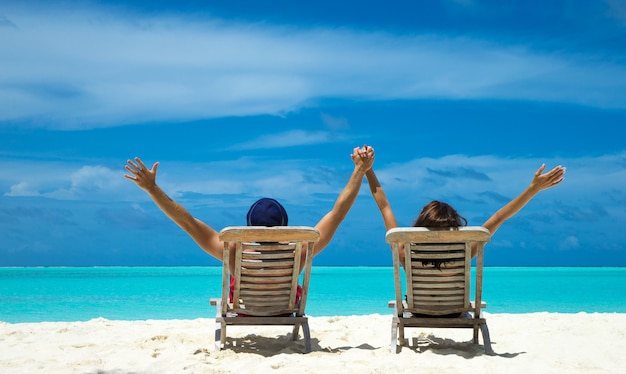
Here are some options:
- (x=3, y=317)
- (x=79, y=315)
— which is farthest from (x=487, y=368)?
(x=3, y=317)

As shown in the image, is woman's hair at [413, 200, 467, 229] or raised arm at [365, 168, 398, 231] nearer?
woman's hair at [413, 200, 467, 229]

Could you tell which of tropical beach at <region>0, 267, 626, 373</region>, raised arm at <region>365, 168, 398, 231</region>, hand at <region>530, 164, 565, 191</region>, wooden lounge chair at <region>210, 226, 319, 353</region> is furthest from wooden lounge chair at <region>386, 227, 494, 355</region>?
hand at <region>530, 164, 565, 191</region>

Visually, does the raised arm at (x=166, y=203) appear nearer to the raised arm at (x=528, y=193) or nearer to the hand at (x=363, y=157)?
the hand at (x=363, y=157)

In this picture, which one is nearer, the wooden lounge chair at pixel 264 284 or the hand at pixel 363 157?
the wooden lounge chair at pixel 264 284

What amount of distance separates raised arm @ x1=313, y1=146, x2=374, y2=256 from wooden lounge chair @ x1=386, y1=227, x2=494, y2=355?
687 millimetres

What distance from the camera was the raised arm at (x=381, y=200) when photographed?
6.22 metres

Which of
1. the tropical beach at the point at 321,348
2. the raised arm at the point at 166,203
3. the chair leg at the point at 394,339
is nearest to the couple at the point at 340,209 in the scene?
the raised arm at the point at 166,203

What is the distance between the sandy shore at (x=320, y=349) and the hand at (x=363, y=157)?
1734 mm

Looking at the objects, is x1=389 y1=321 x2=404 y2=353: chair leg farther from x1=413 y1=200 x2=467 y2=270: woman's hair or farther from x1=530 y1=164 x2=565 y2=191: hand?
x1=530 y1=164 x2=565 y2=191: hand

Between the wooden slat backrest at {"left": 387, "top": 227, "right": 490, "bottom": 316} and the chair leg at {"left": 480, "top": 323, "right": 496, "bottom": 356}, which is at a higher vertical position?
the wooden slat backrest at {"left": 387, "top": 227, "right": 490, "bottom": 316}

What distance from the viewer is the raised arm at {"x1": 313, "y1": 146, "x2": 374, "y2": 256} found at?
20.2 ft

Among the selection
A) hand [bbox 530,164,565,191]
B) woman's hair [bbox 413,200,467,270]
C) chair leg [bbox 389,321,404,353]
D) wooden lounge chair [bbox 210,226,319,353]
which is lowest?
chair leg [bbox 389,321,404,353]

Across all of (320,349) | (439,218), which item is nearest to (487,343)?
(439,218)

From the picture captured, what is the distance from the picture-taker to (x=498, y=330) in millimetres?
8039
